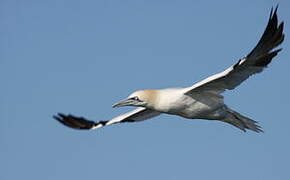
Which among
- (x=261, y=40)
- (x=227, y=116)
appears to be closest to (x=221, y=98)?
(x=227, y=116)

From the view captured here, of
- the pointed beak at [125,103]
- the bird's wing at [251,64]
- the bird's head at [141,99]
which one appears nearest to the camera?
the bird's wing at [251,64]

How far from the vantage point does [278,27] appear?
13.7m

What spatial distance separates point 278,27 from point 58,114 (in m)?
5.69

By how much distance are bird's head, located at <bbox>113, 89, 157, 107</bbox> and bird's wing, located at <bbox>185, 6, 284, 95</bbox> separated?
0.72 m

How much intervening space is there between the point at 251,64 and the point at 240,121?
2156mm

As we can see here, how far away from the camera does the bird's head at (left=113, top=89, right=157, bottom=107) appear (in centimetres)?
1440

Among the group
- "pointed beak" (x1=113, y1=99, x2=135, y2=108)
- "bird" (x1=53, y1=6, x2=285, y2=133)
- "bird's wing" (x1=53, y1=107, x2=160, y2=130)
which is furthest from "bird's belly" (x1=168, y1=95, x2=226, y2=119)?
"bird's wing" (x1=53, y1=107, x2=160, y2=130)

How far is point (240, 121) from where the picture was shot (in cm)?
1580

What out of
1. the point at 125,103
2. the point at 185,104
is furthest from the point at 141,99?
the point at 185,104

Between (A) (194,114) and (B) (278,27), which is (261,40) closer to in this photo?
(B) (278,27)

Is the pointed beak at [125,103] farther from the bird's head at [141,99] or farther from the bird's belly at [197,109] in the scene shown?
the bird's belly at [197,109]

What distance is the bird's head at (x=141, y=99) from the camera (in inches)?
567

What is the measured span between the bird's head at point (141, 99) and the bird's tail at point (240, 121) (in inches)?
73.7

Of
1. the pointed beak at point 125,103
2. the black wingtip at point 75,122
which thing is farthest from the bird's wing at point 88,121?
the pointed beak at point 125,103
